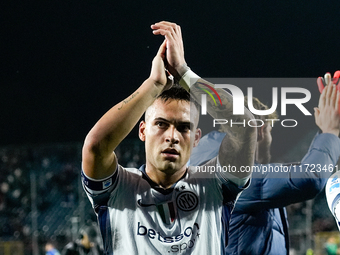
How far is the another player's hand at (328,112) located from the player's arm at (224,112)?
50 cm

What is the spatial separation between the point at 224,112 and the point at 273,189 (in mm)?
526

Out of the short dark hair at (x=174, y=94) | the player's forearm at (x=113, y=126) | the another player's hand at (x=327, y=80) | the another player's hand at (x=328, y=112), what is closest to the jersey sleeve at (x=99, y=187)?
the player's forearm at (x=113, y=126)

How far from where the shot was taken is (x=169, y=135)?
178cm

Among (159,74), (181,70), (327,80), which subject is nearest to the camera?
(159,74)

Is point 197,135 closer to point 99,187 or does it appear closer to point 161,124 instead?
point 161,124

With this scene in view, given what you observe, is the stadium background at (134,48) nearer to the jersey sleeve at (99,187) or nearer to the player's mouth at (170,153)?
the player's mouth at (170,153)

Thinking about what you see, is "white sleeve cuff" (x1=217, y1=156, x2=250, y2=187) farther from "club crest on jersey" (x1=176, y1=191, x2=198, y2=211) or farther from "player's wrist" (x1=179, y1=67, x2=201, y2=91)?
"player's wrist" (x1=179, y1=67, x2=201, y2=91)

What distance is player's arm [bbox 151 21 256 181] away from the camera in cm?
160

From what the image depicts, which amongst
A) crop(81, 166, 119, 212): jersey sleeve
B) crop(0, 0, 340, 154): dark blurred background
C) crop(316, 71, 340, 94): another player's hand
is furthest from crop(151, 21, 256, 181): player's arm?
crop(316, 71, 340, 94): another player's hand

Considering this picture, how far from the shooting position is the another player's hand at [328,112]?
193 centimetres

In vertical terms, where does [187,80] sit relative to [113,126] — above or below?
above

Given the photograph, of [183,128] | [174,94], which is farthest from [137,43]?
[183,128]

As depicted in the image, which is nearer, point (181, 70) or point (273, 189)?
point (181, 70)

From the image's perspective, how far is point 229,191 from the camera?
1714mm
